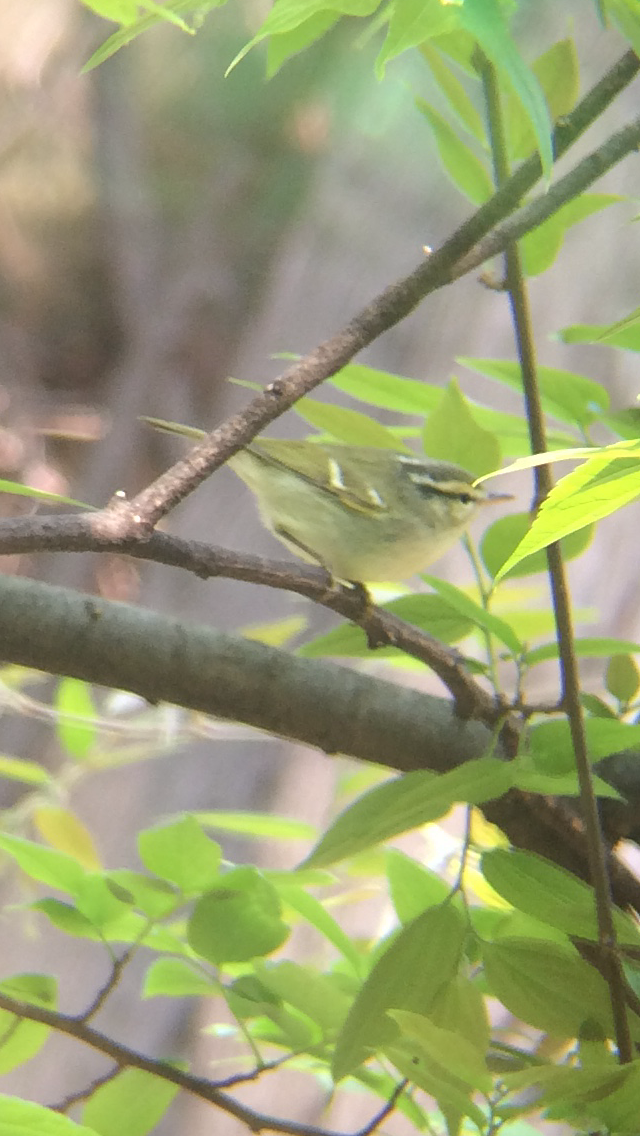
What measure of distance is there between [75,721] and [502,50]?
0.67 meters

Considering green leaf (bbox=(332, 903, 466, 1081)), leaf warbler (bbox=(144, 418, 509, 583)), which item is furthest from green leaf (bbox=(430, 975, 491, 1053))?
leaf warbler (bbox=(144, 418, 509, 583))

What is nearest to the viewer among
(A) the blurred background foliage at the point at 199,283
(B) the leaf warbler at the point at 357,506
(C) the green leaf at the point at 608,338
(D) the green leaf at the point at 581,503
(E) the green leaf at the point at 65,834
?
(D) the green leaf at the point at 581,503

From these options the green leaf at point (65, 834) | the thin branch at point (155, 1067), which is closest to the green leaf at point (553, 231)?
the thin branch at point (155, 1067)

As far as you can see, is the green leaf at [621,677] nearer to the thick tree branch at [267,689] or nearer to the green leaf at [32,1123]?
the thick tree branch at [267,689]

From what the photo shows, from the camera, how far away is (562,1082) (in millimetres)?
316

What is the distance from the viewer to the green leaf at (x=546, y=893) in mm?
Result: 375

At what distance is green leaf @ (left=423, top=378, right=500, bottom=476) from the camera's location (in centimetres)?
50

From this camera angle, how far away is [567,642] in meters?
0.38

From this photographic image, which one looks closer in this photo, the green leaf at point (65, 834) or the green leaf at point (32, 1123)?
the green leaf at point (32, 1123)

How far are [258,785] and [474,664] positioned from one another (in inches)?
35.5

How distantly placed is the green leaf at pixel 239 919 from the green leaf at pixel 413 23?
1.02ft

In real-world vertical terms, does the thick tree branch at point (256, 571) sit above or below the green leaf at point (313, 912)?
above

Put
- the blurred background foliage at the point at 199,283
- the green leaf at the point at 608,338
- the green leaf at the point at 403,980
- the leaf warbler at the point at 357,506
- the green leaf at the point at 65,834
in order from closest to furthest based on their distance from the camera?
the green leaf at the point at 403,980 < the green leaf at the point at 608,338 < the green leaf at the point at 65,834 < the leaf warbler at the point at 357,506 < the blurred background foliage at the point at 199,283

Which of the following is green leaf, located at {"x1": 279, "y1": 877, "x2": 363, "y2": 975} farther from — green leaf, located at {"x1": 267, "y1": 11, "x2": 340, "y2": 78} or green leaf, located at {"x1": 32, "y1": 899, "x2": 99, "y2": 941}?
green leaf, located at {"x1": 267, "y1": 11, "x2": 340, "y2": 78}
